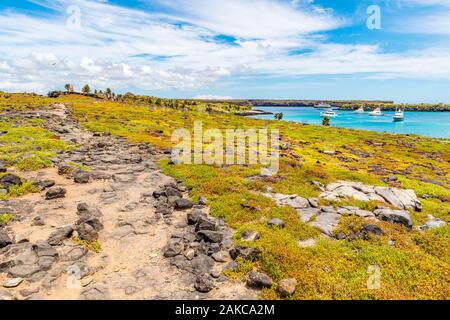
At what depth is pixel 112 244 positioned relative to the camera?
16297 millimetres

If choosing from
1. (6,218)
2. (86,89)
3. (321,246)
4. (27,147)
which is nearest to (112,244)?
(6,218)

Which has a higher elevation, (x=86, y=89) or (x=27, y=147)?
(x=86, y=89)

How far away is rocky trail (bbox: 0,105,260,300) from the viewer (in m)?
12.5

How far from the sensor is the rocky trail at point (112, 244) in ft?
41.1

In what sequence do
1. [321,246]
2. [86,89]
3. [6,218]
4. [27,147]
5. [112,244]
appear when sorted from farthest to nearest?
[86,89] → [27,147] → [6,218] → [112,244] → [321,246]

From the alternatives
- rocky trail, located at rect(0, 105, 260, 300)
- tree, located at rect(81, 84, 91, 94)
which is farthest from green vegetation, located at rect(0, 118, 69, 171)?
tree, located at rect(81, 84, 91, 94)

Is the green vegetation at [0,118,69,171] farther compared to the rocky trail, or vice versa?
the green vegetation at [0,118,69,171]

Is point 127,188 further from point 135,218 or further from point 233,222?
point 233,222

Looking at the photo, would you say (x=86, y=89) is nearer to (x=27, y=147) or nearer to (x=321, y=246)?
(x=27, y=147)

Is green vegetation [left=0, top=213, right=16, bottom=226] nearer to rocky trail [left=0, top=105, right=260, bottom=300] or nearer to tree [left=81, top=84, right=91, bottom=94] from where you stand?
rocky trail [left=0, top=105, right=260, bottom=300]

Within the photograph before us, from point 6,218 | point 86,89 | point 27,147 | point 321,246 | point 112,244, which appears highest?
point 86,89
